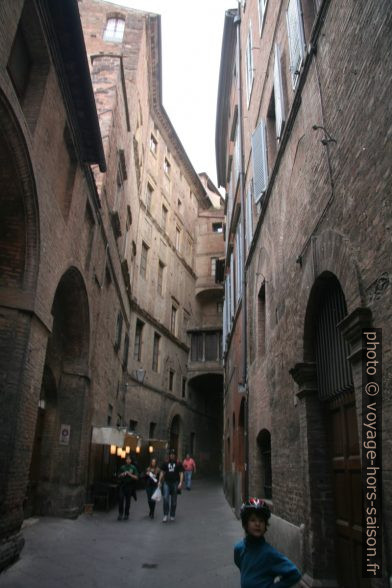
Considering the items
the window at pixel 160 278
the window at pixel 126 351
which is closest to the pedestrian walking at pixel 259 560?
the window at pixel 126 351

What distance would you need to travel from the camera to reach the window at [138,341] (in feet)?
72.9

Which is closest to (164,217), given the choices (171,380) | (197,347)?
(197,347)

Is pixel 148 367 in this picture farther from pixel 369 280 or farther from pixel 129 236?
pixel 369 280

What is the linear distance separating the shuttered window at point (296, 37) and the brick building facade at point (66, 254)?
3.37m

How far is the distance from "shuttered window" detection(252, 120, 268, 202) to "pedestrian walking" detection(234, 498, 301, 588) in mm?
7653

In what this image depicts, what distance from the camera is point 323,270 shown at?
539 centimetres

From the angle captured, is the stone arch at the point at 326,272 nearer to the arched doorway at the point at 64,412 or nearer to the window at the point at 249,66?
the arched doorway at the point at 64,412

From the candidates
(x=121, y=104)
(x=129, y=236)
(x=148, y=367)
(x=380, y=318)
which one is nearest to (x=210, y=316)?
(x=148, y=367)

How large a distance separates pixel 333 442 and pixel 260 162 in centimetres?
652

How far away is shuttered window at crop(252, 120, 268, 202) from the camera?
9.91 m

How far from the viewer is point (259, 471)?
9.84 m

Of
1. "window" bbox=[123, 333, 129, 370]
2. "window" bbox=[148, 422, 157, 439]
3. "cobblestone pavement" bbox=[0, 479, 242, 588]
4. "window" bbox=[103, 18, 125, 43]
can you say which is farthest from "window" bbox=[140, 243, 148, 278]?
"cobblestone pavement" bbox=[0, 479, 242, 588]

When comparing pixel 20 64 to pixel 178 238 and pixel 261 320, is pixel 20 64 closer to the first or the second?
pixel 261 320

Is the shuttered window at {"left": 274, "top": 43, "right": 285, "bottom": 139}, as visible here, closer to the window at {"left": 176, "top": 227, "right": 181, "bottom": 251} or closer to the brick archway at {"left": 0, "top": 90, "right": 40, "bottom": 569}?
the brick archway at {"left": 0, "top": 90, "right": 40, "bottom": 569}
